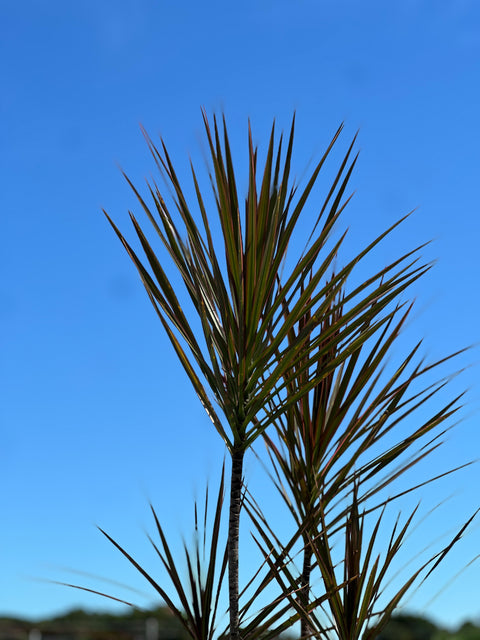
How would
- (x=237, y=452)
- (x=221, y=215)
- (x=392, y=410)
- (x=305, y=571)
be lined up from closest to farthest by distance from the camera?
(x=237, y=452)
(x=221, y=215)
(x=392, y=410)
(x=305, y=571)

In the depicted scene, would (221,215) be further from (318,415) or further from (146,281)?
(318,415)

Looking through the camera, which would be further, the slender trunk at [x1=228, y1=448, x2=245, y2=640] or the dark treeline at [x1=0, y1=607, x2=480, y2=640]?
the dark treeline at [x1=0, y1=607, x2=480, y2=640]

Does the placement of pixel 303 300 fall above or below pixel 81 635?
below

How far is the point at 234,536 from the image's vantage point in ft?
5.78

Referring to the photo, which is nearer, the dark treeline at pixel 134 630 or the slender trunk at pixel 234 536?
the slender trunk at pixel 234 536

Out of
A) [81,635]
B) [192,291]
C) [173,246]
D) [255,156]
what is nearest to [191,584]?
[192,291]

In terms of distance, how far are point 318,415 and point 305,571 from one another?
497 mm

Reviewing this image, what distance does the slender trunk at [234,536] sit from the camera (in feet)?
5.70

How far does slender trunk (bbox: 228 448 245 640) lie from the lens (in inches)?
68.4

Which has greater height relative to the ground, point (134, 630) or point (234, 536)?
point (134, 630)

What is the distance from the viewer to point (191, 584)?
6.54ft

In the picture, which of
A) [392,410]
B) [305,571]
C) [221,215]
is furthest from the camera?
[305,571]

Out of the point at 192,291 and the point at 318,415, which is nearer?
the point at 192,291

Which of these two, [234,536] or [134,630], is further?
[134,630]
